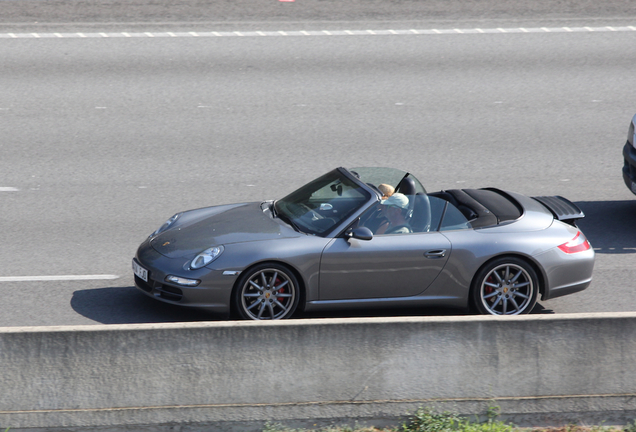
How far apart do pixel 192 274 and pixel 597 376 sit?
3.42 m

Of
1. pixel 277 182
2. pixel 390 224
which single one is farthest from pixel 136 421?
pixel 277 182

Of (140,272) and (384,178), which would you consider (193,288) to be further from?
(384,178)

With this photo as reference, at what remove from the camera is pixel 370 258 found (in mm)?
6820

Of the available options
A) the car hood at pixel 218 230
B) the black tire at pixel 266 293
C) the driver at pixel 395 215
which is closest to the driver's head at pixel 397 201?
the driver at pixel 395 215

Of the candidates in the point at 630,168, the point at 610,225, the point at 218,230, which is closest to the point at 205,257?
the point at 218,230

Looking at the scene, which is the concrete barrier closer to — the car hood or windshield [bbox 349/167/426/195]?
the car hood

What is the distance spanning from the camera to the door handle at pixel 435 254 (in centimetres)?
689

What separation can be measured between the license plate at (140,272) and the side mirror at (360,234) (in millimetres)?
1864

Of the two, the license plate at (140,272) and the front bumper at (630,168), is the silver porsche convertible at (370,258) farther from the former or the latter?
the front bumper at (630,168)

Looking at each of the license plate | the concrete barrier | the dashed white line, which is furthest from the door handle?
the dashed white line

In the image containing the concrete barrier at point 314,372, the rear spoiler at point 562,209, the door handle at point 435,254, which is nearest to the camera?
the concrete barrier at point 314,372

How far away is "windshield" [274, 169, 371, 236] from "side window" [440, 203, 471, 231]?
75cm

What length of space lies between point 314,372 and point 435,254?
1.89 meters

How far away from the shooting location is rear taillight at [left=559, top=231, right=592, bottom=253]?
7.15 meters
